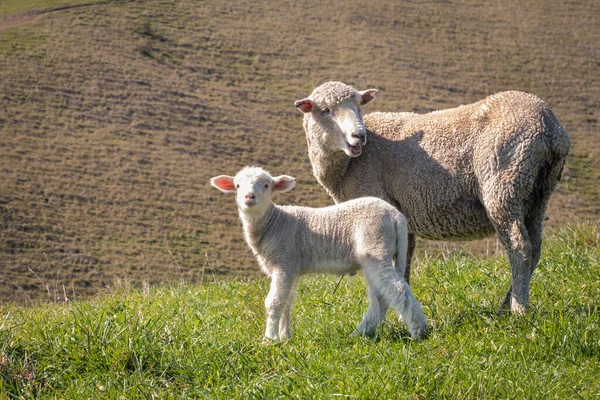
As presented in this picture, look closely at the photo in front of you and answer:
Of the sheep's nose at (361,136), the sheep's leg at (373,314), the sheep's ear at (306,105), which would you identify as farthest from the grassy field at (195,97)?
the sheep's leg at (373,314)

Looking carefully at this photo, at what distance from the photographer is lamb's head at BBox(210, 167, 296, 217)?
5.70m

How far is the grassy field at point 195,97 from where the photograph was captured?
2148cm

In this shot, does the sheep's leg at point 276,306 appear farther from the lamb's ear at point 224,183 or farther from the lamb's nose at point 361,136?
the lamb's nose at point 361,136

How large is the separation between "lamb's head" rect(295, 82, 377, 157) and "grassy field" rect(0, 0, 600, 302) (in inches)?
416

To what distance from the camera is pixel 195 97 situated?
30734 mm

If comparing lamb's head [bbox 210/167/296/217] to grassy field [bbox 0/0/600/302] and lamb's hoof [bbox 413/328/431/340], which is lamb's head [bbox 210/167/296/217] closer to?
lamb's hoof [bbox 413/328/431/340]

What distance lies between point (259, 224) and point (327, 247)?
1.81 ft

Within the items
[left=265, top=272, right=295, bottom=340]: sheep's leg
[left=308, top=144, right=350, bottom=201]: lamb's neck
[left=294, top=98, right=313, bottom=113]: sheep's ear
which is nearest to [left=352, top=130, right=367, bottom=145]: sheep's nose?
[left=308, top=144, right=350, bottom=201]: lamb's neck

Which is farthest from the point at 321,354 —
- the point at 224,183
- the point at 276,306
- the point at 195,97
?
the point at 195,97

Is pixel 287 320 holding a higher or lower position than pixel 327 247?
lower

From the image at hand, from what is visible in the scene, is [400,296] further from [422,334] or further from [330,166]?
[330,166]

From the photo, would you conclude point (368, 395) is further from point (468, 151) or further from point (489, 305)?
point (468, 151)

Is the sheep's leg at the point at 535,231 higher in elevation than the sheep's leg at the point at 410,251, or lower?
higher

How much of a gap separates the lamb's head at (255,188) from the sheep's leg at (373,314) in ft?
3.30
